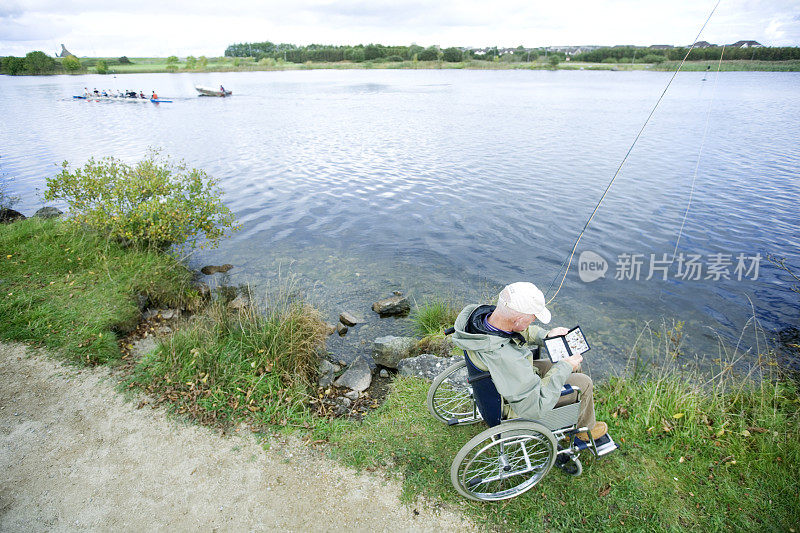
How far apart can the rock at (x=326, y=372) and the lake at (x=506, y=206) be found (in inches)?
42.0

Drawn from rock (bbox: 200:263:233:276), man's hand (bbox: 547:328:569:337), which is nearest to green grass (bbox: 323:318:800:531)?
man's hand (bbox: 547:328:569:337)

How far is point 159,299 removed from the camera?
27.9 feet

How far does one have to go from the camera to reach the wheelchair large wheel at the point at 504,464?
144 inches

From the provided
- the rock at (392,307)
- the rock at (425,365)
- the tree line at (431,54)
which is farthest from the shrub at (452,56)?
the rock at (425,365)

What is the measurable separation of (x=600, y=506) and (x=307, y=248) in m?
10.2

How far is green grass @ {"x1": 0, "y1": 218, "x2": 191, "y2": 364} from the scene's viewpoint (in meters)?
6.46

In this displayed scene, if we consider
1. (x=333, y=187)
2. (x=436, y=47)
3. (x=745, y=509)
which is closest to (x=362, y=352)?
(x=745, y=509)

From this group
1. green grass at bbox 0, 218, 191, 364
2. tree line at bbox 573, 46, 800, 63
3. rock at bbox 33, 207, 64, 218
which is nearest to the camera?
green grass at bbox 0, 218, 191, 364

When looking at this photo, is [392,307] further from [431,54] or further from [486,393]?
[431,54]

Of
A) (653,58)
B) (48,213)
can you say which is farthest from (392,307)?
(653,58)

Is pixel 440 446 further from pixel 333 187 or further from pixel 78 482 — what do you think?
pixel 333 187

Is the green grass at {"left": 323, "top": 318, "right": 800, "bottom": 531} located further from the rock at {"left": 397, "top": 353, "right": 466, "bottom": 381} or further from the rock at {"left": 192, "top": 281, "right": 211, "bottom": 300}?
the rock at {"left": 192, "top": 281, "right": 211, "bottom": 300}

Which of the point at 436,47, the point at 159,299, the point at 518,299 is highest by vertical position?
the point at 436,47

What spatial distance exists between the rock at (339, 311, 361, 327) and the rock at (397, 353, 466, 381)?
7.27 feet
